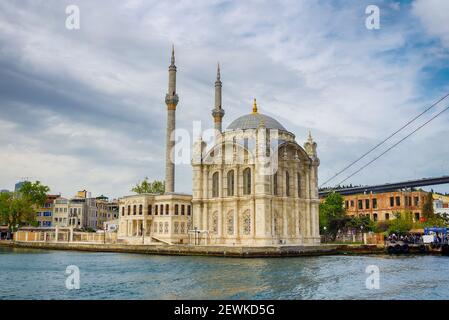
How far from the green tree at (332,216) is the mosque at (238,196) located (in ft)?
39.1

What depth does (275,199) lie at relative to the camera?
57.4m

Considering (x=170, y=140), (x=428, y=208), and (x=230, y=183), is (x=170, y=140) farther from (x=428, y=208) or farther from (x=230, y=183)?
(x=428, y=208)

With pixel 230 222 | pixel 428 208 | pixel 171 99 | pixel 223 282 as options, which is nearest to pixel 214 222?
pixel 230 222

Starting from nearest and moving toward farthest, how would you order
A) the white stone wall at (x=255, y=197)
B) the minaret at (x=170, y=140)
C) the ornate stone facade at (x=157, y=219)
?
the white stone wall at (x=255, y=197) < the ornate stone facade at (x=157, y=219) < the minaret at (x=170, y=140)

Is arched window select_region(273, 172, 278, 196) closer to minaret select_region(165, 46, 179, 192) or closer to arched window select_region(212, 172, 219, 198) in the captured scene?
arched window select_region(212, 172, 219, 198)

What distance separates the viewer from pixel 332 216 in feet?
248

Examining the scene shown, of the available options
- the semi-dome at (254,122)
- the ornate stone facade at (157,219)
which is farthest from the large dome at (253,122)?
Result: the ornate stone facade at (157,219)

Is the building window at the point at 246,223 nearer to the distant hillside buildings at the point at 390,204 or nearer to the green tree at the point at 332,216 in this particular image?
the green tree at the point at 332,216

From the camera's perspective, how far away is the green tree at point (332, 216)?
74.8m

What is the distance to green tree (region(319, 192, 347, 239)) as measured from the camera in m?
74.8

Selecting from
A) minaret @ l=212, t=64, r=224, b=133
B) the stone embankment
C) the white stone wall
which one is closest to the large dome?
the white stone wall

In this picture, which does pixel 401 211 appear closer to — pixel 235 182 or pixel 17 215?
pixel 235 182

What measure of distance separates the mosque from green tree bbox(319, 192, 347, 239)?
1192 cm

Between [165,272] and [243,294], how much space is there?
11.2 m
